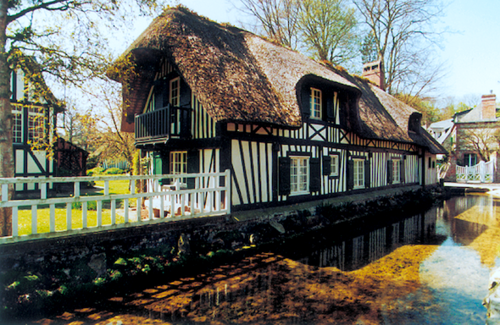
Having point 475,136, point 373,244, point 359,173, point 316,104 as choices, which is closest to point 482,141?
point 475,136

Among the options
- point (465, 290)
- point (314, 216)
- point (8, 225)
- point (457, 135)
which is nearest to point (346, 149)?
point (314, 216)

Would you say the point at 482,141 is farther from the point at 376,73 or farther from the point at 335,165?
the point at 335,165

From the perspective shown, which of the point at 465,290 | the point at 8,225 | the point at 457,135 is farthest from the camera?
the point at 457,135

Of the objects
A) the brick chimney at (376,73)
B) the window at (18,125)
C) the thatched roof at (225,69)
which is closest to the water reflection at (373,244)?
the thatched roof at (225,69)

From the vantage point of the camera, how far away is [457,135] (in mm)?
28938

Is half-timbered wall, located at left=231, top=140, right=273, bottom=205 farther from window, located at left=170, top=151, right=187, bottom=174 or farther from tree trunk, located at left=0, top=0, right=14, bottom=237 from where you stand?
tree trunk, located at left=0, top=0, right=14, bottom=237

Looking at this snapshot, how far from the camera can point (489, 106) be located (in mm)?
28391

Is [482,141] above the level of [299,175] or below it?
above

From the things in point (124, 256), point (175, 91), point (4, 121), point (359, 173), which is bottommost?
point (124, 256)

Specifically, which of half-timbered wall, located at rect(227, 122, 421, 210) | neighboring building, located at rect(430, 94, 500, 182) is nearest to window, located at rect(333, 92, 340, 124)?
half-timbered wall, located at rect(227, 122, 421, 210)

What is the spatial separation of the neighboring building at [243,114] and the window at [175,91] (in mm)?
33

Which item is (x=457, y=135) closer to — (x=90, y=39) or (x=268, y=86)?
(x=268, y=86)

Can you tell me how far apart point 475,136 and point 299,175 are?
2631 cm

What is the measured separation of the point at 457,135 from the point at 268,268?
3109 centimetres
